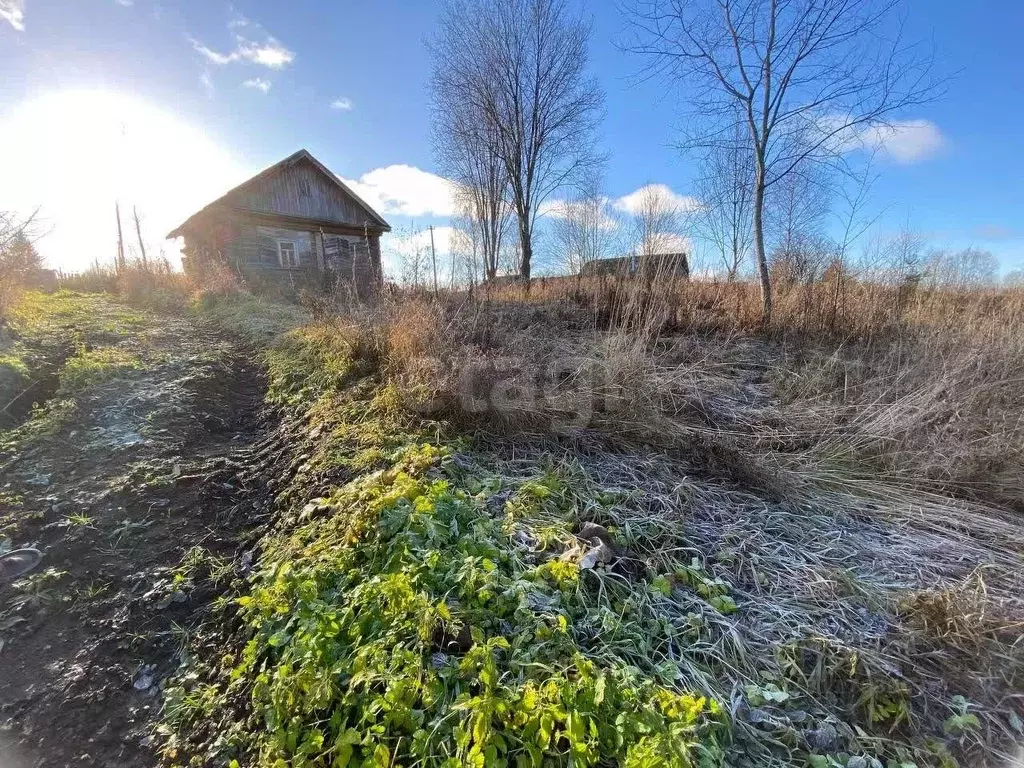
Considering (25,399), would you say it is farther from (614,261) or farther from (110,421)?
(614,261)

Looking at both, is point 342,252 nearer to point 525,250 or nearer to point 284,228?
point 284,228

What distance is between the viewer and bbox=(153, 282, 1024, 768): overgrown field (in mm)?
1098

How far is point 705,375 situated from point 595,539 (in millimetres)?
2691

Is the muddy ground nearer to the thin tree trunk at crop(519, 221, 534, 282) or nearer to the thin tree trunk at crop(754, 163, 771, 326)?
the thin tree trunk at crop(754, 163, 771, 326)

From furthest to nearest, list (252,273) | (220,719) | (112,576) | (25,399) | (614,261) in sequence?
(252,273) < (614,261) < (25,399) < (112,576) < (220,719)

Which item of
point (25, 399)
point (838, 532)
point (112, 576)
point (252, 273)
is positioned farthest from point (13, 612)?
point (252, 273)

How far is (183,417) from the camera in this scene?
3.55 meters

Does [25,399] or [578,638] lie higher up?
[25,399]

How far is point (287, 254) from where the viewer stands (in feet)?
45.0

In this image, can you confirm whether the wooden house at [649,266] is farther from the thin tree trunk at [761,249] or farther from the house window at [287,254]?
the house window at [287,254]

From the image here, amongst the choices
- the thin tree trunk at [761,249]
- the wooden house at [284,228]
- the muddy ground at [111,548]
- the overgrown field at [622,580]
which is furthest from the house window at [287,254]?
the thin tree trunk at [761,249]

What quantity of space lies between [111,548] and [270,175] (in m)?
14.3

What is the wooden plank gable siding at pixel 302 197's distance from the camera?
1266 centimetres

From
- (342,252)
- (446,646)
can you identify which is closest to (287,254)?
(342,252)
